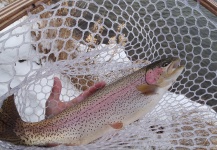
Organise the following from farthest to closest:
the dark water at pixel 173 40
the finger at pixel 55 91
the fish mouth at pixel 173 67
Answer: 1. the dark water at pixel 173 40
2. the finger at pixel 55 91
3. the fish mouth at pixel 173 67

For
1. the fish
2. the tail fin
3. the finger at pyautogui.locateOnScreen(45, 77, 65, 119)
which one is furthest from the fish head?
the tail fin

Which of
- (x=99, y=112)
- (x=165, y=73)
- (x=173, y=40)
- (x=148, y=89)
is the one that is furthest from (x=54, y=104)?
(x=173, y=40)

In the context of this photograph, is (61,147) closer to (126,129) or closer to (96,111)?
(96,111)

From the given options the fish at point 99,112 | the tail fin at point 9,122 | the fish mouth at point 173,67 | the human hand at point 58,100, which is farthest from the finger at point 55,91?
the fish mouth at point 173,67

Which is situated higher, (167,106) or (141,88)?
(141,88)

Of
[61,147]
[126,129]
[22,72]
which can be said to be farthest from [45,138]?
[22,72]

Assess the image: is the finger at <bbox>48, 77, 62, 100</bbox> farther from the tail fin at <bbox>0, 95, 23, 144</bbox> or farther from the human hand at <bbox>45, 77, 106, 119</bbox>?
the tail fin at <bbox>0, 95, 23, 144</bbox>

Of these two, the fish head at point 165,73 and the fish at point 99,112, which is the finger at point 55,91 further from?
the fish head at point 165,73
